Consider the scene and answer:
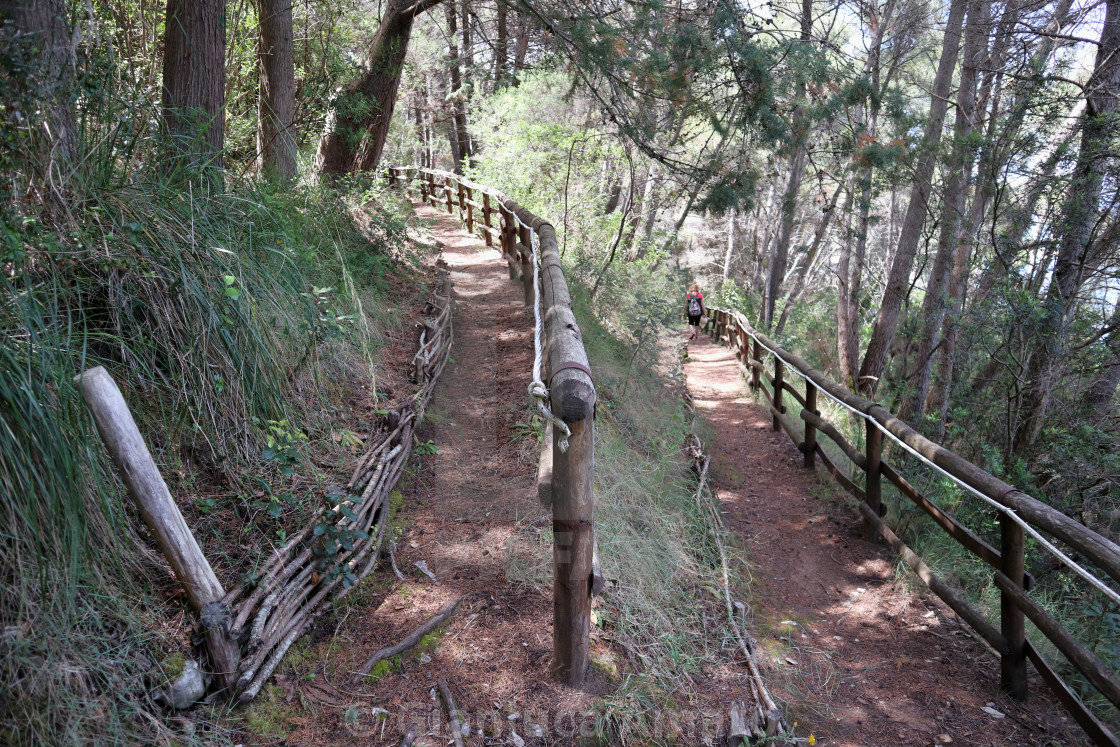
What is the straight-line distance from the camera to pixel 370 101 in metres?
9.02

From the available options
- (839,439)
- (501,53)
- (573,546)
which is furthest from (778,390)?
(501,53)

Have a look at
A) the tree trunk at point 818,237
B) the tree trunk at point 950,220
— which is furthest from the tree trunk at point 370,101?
the tree trunk at point 950,220

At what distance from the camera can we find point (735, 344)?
16.0 m

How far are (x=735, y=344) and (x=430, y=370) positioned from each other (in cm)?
1114

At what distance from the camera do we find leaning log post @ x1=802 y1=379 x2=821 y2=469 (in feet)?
22.0

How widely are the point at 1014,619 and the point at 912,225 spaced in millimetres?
8059

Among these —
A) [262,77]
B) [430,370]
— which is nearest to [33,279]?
[430,370]

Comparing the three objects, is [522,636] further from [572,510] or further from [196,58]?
[196,58]

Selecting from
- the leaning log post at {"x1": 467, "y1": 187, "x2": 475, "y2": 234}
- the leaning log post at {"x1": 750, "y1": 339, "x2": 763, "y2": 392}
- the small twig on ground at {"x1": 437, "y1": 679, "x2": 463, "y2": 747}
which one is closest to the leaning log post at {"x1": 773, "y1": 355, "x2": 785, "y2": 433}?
the leaning log post at {"x1": 750, "y1": 339, "x2": 763, "y2": 392}

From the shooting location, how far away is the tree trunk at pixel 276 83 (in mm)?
7066

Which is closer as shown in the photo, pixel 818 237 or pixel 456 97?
pixel 818 237

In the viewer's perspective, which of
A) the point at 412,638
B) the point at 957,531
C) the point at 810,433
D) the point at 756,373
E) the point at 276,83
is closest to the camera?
the point at 412,638

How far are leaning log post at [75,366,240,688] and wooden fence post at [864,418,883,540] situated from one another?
4.25 m

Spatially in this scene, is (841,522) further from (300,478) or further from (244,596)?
(244,596)
